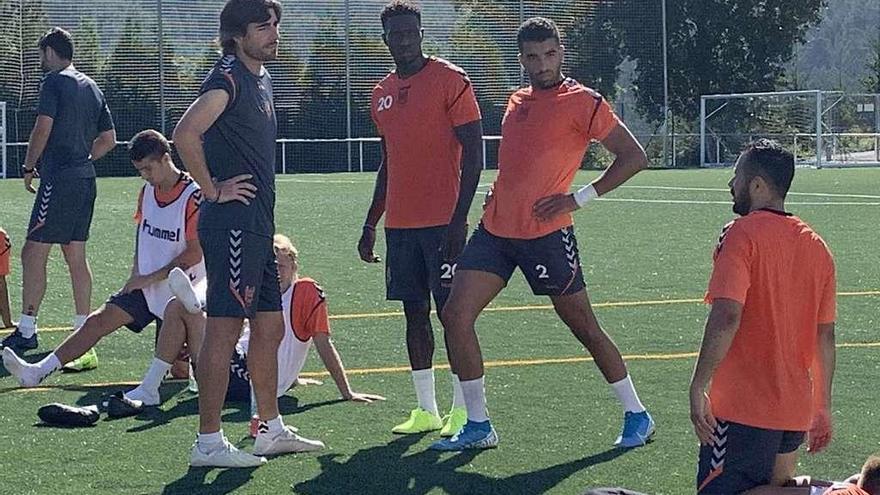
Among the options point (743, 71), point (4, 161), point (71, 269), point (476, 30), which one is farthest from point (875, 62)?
point (71, 269)

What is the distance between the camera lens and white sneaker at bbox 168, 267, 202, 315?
759 centimetres

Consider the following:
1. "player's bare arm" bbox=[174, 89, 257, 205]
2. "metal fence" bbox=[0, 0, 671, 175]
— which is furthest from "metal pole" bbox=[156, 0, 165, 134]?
"player's bare arm" bbox=[174, 89, 257, 205]

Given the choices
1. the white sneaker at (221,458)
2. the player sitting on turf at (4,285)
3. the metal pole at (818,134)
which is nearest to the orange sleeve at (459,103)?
the white sneaker at (221,458)

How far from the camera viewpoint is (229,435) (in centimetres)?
744

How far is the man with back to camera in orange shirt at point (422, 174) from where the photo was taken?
7379mm

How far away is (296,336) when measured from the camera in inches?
321

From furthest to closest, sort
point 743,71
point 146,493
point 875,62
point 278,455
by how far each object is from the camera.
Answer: point 875,62
point 743,71
point 278,455
point 146,493

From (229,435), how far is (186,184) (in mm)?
1587

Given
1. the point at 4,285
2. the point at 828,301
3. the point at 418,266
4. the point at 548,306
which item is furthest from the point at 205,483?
the point at 548,306

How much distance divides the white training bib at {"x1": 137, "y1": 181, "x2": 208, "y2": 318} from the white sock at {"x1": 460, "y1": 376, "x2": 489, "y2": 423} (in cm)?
179

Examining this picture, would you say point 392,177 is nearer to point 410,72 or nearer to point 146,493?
point 410,72

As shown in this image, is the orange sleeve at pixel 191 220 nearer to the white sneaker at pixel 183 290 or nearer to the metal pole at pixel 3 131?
the white sneaker at pixel 183 290

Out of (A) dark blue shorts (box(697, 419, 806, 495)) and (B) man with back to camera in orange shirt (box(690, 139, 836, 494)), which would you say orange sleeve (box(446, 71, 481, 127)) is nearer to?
(B) man with back to camera in orange shirt (box(690, 139, 836, 494))

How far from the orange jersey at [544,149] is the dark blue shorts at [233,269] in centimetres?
115
